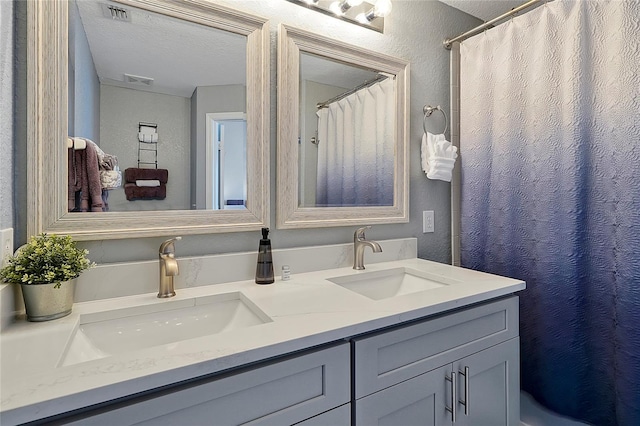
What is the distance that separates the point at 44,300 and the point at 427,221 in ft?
5.11

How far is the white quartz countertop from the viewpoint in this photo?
0.54 metres

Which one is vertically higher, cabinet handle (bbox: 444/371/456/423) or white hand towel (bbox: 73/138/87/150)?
white hand towel (bbox: 73/138/87/150)

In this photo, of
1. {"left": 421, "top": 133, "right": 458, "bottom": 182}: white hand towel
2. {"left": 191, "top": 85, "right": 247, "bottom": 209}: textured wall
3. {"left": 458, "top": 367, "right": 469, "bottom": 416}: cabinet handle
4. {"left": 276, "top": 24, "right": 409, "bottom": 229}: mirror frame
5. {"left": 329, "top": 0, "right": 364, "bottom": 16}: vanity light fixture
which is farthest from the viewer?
{"left": 421, "top": 133, "right": 458, "bottom": 182}: white hand towel

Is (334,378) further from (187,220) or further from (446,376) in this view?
(187,220)

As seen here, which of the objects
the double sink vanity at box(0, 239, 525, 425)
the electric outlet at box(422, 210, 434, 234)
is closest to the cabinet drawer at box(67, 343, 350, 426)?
the double sink vanity at box(0, 239, 525, 425)

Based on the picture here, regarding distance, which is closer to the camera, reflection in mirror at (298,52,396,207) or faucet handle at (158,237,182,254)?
faucet handle at (158,237,182,254)

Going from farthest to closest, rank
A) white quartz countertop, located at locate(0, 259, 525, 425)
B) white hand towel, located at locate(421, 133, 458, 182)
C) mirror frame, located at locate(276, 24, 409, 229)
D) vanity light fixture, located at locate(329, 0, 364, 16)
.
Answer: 1. white hand towel, located at locate(421, 133, 458, 182)
2. vanity light fixture, located at locate(329, 0, 364, 16)
3. mirror frame, located at locate(276, 24, 409, 229)
4. white quartz countertop, located at locate(0, 259, 525, 425)

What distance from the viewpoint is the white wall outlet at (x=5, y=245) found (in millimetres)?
794

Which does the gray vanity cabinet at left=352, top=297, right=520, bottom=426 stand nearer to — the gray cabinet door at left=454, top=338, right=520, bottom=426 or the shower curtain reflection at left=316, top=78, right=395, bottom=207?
the gray cabinet door at left=454, top=338, right=520, bottom=426

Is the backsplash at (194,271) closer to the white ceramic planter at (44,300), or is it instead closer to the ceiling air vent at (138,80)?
the white ceramic planter at (44,300)

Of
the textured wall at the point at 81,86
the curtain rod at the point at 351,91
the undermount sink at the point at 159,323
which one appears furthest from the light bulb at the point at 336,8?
the undermount sink at the point at 159,323

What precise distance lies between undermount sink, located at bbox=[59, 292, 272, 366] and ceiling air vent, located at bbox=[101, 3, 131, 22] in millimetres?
908

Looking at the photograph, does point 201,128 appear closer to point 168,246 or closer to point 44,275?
point 168,246

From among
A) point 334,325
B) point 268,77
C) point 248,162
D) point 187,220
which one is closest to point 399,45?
point 268,77
